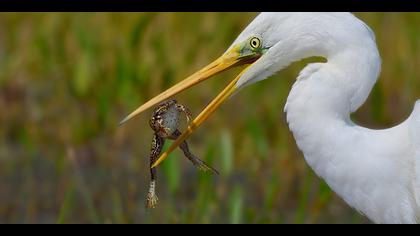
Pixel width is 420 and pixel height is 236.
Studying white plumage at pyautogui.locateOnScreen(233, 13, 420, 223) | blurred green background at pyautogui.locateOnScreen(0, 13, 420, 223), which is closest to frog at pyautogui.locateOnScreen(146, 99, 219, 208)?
white plumage at pyautogui.locateOnScreen(233, 13, 420, 223)

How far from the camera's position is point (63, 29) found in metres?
5.22

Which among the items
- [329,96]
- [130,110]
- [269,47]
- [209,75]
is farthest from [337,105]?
[130,110]

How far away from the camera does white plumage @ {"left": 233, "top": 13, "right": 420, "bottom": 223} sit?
2629 millimetres

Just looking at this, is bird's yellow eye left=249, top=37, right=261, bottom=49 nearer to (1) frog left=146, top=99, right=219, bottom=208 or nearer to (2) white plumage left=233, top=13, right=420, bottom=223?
(2) white plumage left=233, top=13, right=420, bottom=223

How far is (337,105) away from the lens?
2643 mm

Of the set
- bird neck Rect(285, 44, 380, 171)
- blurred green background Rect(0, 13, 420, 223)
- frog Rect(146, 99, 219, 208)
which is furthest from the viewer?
blurred green background Rect(0, 13, 420, 223)

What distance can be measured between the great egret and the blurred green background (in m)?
1.35

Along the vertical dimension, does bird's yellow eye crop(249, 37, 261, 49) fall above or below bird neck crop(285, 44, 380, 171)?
above

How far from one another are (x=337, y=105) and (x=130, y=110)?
2.22m

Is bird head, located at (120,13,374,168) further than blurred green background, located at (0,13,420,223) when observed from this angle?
No

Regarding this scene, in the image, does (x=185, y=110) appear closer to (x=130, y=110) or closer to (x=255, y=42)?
(x=255, y=42)

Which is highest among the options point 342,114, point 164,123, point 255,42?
point 255,42

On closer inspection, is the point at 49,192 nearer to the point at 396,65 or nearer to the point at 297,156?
the point at 297,156
